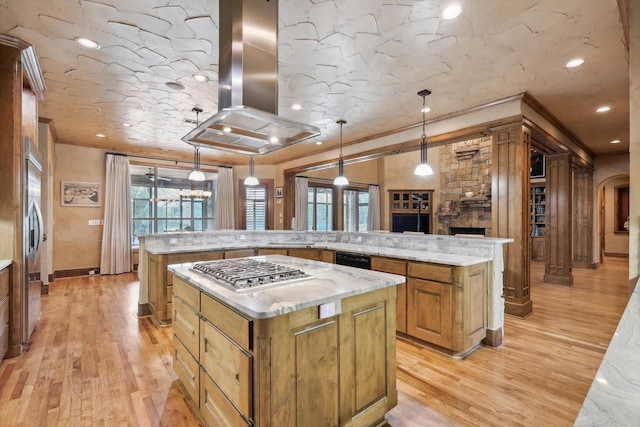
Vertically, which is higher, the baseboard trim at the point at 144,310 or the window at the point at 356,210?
the window at the point at 356,210

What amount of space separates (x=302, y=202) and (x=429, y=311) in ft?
18.4

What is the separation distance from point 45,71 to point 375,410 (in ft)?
14.4

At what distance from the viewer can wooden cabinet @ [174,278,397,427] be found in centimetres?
137

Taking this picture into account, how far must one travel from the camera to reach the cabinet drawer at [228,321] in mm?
1414

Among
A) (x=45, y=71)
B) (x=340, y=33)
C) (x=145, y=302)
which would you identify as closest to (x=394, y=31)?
(x=340, y=33)

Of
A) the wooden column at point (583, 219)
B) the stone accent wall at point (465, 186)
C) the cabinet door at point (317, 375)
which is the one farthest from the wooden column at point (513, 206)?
the wooden column at point (583, 219)

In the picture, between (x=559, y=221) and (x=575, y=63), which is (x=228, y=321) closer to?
(x=575, y=63)

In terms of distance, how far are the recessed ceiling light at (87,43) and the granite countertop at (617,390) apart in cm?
362

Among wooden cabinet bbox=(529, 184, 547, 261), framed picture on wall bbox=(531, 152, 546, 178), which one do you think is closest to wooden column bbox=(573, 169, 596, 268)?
framed picture on wall bbox=(531, 152, 546, 178)

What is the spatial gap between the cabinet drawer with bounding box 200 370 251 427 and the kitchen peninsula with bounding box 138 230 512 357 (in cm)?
204

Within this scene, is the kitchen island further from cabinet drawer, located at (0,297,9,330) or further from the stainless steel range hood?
cabinet drawer, located at (0,297,9,330)

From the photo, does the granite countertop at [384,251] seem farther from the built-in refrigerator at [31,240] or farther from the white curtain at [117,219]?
the white curtain at [117,219]

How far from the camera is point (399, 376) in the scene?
2.44 m

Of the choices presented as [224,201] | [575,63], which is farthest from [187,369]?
[224,201]
